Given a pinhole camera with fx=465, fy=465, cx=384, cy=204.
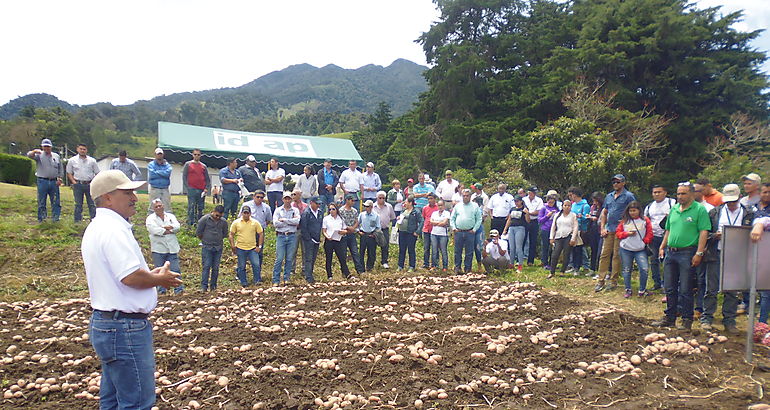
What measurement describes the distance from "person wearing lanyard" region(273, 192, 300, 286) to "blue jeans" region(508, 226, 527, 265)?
16.7 feet

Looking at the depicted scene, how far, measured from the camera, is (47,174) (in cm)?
1098

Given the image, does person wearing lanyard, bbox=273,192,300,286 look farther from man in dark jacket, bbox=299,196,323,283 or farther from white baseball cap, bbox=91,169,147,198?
white baseball cap, bbox=91,169,147,198

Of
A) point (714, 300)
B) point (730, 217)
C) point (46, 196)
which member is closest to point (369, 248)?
point (714, 300)

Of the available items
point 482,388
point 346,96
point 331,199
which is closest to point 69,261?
point 331,199

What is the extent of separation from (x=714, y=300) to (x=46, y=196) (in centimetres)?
1410

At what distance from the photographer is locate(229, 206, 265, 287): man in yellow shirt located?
9.63m

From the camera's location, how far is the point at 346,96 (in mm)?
161500

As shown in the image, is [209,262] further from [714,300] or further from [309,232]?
[714,300]

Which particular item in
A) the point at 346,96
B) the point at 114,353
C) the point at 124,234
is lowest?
the point at 114,353

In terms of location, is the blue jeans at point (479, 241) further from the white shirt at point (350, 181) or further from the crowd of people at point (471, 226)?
the white shirt at point (350, 181)

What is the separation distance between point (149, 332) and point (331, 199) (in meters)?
10.9

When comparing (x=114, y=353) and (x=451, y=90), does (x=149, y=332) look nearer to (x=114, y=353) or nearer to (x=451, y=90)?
(x=114, y=353)

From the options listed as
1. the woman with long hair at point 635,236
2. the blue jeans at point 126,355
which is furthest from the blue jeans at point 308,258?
the blue jeans at point 126,355

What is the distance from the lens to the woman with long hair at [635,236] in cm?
797
